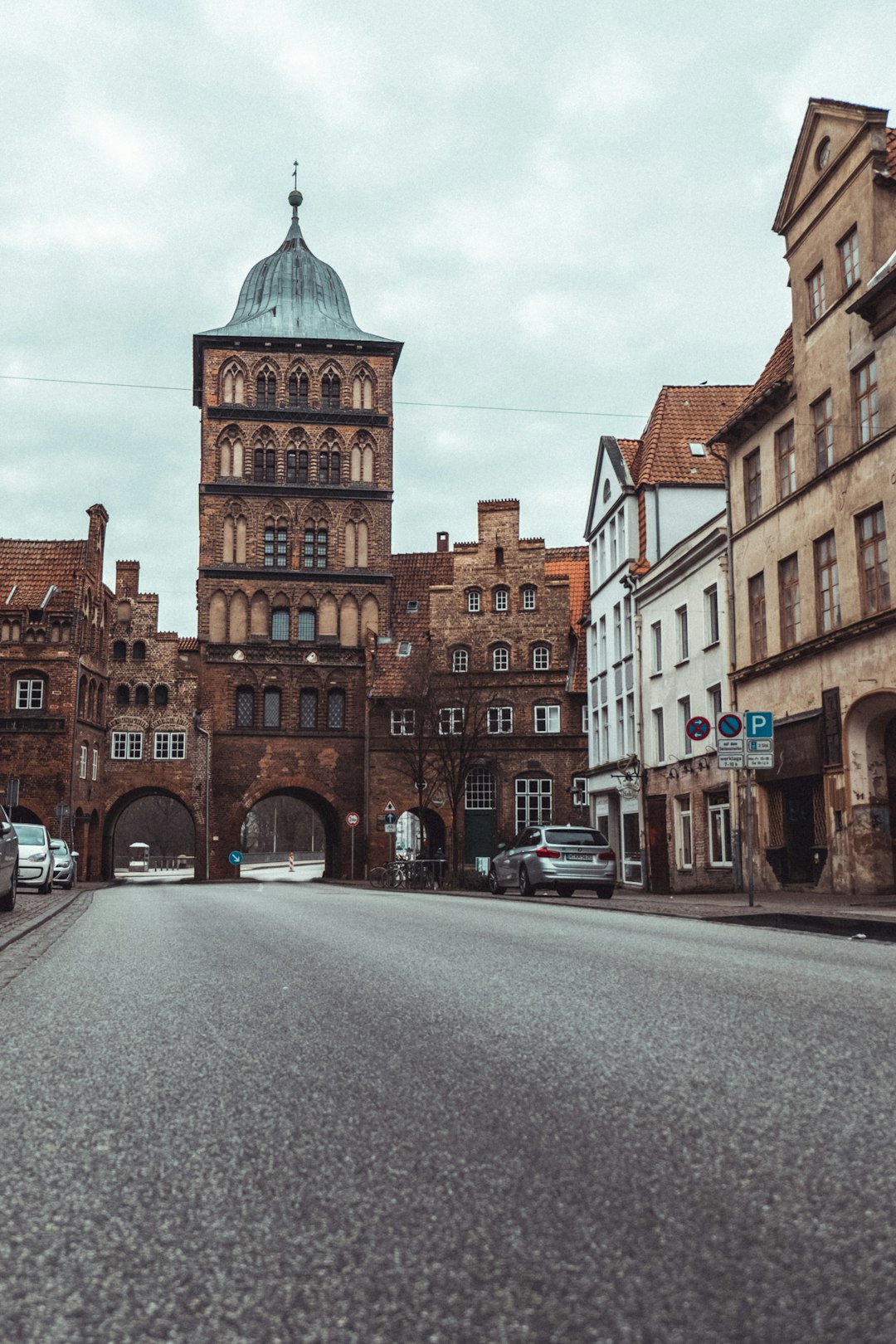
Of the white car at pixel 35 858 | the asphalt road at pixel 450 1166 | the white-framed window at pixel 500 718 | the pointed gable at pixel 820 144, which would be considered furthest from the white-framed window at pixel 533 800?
the asphalt road at pixel 450 1166

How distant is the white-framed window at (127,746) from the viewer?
190 ft

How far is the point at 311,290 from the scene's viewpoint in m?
65.4

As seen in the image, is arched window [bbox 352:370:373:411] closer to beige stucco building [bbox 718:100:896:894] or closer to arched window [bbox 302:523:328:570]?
arched window [bbox 302:523:328:570]

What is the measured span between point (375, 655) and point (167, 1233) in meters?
55.4

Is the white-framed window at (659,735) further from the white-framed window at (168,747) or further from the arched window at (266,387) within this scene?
the arched window at (266,387)

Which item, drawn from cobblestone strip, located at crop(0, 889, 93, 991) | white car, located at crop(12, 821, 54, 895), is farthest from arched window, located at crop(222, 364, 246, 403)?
cobblestone strip, located at crop(0, 889, 93, 991)

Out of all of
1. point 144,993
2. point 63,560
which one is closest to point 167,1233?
point 144,993

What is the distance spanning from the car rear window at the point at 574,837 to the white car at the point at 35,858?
10.6 m

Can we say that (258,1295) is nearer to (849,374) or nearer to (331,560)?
(849,374)

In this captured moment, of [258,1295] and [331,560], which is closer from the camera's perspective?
[258,1295]

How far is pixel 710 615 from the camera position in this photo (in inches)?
1252

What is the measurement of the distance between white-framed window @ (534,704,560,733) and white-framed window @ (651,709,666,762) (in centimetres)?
1844

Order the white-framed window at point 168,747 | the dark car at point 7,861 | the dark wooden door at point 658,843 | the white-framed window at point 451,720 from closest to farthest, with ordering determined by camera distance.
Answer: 1. the dark car at point 7,861
2. the dark wooden door at point 658,843
3. the white-framed window at point 451,720
4. the white-framed window at point 168,747

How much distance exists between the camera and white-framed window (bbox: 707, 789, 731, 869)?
30.3 metres
